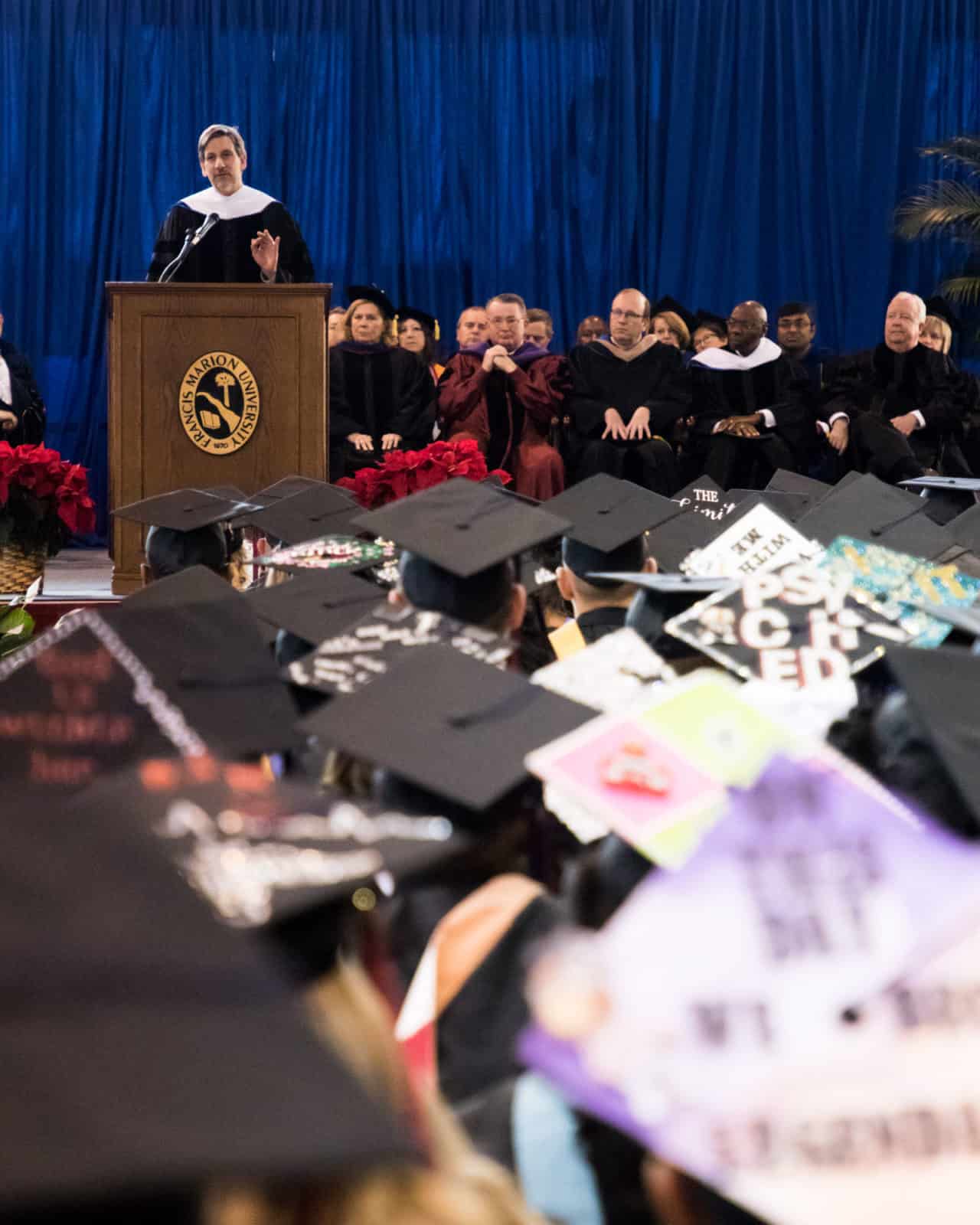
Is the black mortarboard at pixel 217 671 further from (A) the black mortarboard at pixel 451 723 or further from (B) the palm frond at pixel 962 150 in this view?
(B) the palm frond at pixel 962 150

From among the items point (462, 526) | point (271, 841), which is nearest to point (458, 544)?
point (462, 526)

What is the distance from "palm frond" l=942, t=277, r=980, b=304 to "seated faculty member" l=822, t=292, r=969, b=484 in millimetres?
1885

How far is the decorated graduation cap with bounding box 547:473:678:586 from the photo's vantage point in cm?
204

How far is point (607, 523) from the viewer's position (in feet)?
6.81

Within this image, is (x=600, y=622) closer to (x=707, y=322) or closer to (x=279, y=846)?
(x=279, y=846)

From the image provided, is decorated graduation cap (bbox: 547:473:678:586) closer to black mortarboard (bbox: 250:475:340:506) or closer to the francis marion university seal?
black mortarboard (bbox: 250:475:340:506)

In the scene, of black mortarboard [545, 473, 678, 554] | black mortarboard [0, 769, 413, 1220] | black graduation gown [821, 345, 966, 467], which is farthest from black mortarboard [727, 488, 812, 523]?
black graduation gown [821, 345, 966, 467]

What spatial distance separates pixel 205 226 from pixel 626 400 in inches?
103

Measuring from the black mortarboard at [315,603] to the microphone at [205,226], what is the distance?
4.01m

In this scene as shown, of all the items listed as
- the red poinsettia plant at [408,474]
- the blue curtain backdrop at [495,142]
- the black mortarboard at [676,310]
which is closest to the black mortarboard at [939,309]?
the black mortarboard at [676,310]

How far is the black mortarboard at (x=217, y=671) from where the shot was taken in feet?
3.63

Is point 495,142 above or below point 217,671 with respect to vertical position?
above

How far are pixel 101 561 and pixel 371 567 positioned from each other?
625 centimetres

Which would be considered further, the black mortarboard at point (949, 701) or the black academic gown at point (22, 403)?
the black academic gown at point (22, 403)
